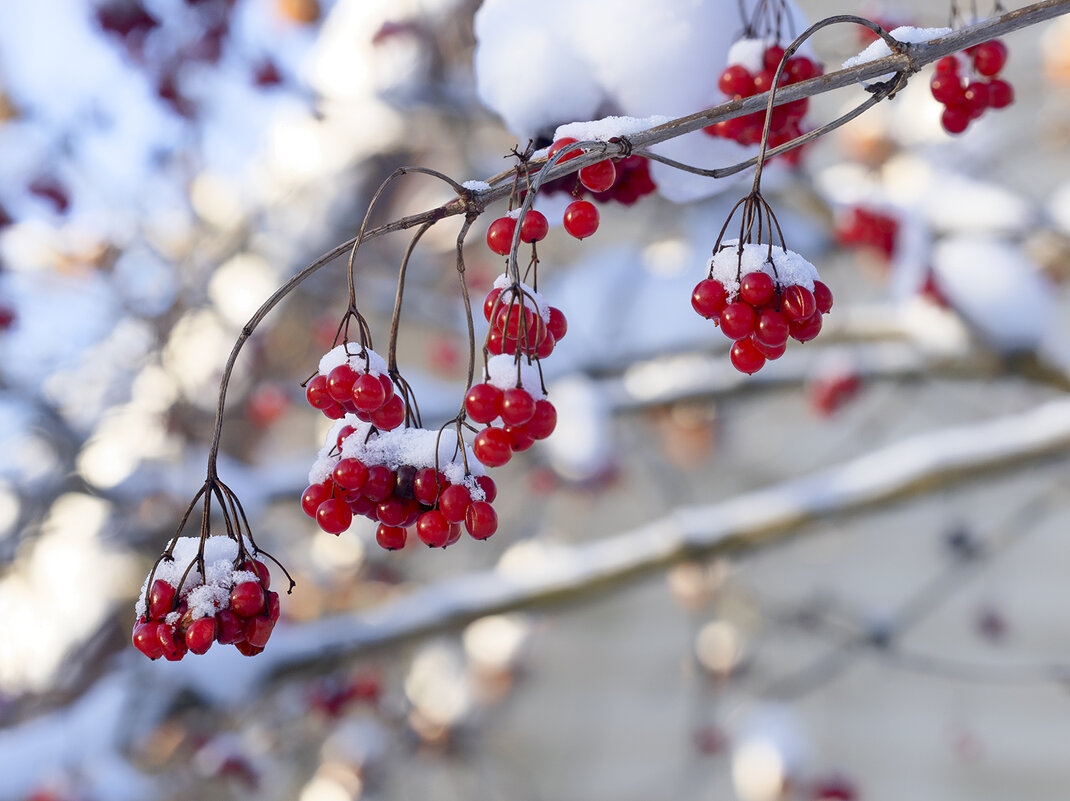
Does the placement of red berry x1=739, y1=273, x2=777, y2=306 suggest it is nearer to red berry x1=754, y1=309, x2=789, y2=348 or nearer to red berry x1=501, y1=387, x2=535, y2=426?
red berry x1=754, y1=309, x2=789, y2=348

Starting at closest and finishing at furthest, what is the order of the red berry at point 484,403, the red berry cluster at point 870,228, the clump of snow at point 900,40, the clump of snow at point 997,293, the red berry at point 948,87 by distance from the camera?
1. the red berry at point 484,403
2. the clump of snow at point 900,40
3. the red berry at point 948,87
4. the clump of snow at point 997,293
5. the red berry cluster at point 870,228

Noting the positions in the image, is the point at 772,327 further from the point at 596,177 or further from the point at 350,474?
the point at 350,474

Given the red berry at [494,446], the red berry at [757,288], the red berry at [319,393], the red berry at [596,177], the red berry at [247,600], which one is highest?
the red berry at [596,177]

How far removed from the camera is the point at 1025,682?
4.52 m

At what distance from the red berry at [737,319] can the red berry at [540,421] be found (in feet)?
0.68

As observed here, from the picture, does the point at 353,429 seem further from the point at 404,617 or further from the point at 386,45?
the point at 386,45

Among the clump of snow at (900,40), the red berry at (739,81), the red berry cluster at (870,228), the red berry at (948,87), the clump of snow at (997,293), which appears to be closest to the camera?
the clump of snow at (900,40)

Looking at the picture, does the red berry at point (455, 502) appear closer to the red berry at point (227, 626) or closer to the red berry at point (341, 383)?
the red berry at point (341, 383)

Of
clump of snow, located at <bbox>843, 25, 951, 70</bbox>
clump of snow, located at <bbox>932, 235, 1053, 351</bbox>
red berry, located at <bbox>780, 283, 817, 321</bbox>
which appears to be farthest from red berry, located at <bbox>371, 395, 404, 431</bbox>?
clump of snow, located at <bbox>932, 235, 1053, 351</bbox>

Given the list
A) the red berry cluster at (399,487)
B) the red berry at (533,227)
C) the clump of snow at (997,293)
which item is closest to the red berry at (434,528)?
the red berry cluster at (399,487)

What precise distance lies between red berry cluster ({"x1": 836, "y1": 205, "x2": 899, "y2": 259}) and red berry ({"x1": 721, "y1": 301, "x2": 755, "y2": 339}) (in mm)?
2408

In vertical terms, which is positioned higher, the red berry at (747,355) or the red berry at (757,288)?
the red berry at (757,288)

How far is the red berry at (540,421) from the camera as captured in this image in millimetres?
882

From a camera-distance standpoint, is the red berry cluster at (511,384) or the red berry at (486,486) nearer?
the red berry cluster at (511,384)
